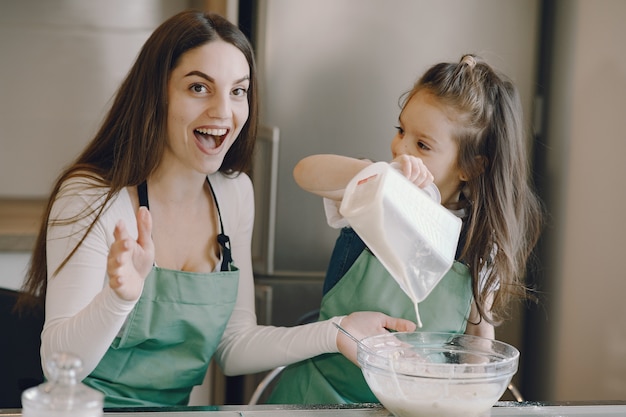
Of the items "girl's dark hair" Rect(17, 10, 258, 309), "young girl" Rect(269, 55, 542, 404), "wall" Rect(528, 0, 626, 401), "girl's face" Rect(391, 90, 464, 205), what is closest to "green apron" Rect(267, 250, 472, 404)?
"young girl" Rect(269, 55, 542, 404)

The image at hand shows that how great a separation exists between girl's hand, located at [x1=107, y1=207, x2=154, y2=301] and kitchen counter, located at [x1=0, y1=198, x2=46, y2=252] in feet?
4.21

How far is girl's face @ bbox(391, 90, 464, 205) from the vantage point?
1.67 meters

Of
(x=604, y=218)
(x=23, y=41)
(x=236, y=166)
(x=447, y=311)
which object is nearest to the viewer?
(x=447, y=311)

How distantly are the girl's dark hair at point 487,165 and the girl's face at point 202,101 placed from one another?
38 cm

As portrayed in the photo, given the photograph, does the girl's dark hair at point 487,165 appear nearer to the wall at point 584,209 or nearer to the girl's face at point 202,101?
the girl's face at point 202,101

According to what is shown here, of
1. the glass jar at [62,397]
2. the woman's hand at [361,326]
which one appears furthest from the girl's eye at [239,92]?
the glass jar at [62,397]

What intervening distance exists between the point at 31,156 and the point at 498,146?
165 centimetres

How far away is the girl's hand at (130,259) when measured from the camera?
122 cm

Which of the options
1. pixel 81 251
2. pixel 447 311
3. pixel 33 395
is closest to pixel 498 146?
pixel 447 311

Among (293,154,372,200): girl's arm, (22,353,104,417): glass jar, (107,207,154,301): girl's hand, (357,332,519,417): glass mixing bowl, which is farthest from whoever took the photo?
(293,154,372,200): girl's arm

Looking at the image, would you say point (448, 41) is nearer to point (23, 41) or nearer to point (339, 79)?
point (339, 79)

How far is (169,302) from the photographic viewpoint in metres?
1.63

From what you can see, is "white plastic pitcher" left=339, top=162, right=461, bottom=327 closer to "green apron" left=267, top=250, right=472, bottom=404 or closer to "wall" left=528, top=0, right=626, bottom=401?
"green apron" left=267, top=250, right=472, bottom=404

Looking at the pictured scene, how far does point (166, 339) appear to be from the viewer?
1634 mm
